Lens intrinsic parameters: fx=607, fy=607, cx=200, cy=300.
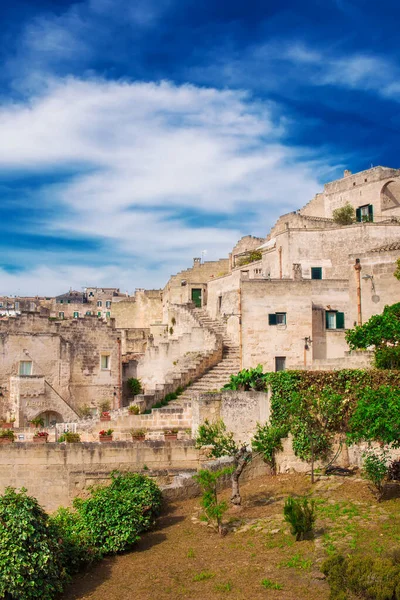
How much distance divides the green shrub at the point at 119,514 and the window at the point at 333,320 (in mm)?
16719

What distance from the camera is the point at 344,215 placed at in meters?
42.3

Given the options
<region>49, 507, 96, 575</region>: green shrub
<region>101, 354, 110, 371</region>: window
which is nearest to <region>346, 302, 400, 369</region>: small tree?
<region>49, 507, 96, 575</region>: green shrub

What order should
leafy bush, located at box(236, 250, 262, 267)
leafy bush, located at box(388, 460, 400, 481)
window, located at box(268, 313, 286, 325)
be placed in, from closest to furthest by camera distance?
leafy bush, located at box(388, 460, 400, 481) → window, located at box(268, 313, 286, 325) → leafy bush, located at box(236, 250, 262, 267)

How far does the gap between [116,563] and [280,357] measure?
17440 millimetres

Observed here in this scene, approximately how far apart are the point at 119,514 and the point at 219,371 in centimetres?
1685

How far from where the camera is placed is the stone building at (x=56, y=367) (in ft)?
103

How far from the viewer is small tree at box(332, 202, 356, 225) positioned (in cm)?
4194

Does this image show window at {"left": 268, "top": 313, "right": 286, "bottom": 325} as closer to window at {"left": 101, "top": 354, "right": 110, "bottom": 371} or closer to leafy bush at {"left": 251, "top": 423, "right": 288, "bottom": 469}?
window at {"left": 101, "top": 354, "right": 110, "bottom": 371}

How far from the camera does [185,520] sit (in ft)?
43.9

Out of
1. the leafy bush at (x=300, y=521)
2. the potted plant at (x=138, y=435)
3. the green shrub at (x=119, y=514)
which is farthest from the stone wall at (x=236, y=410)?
the leafy bush at (x=300, y=521)

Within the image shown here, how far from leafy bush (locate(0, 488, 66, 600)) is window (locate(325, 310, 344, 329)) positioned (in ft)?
66.1

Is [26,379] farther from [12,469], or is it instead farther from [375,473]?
[375,473]

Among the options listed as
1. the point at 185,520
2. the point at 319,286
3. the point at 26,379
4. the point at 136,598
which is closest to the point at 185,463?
the point at 185,520

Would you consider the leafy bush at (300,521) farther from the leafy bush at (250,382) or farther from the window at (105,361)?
the window at (105,361)
